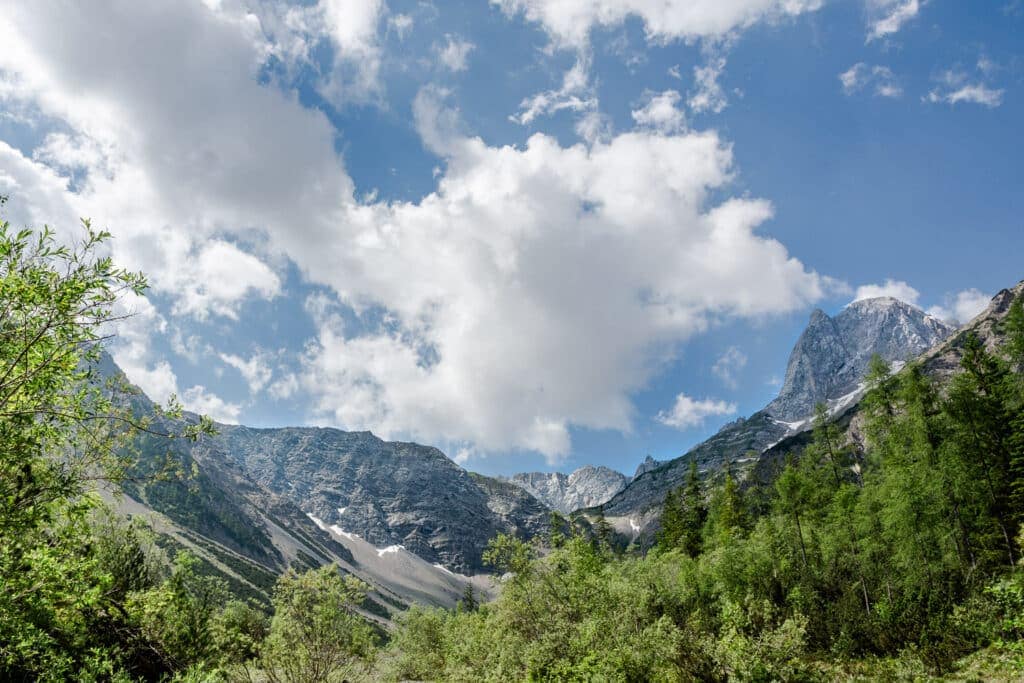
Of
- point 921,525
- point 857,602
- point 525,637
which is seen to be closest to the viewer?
point 525,637

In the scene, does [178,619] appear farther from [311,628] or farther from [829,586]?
[829,586]

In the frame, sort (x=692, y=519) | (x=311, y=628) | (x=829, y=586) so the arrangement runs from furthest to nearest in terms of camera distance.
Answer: (x=692, y=519) → (x=829, y=586) → (x=311, y=628)

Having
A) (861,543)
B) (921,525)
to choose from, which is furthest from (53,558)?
(861,543)

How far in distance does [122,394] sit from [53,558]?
13.2 feet

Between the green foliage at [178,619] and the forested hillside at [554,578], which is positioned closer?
the forested hillside at [554,578]

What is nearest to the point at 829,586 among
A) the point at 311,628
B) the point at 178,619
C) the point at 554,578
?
the point at 554,578

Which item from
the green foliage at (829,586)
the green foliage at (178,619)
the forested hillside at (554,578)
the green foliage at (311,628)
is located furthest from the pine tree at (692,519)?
the green foliage at (178,619)

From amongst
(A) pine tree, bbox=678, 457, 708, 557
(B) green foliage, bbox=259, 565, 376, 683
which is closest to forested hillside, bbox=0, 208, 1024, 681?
(B) green foliage, bbox=259, 565, 376, 683

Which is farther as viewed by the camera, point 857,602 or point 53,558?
point 857,602

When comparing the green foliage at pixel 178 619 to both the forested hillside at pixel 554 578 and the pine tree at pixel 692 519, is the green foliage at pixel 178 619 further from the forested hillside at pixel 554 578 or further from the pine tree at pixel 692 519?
the pine tree at pixel 692 519

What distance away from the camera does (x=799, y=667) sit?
52.0 ft

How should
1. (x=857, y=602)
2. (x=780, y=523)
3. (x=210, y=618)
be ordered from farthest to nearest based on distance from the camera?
(x=780, y=523), (x=857, y=602), (x=210, y=618)

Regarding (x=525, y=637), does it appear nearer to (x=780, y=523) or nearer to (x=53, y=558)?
(x=53, y=558)

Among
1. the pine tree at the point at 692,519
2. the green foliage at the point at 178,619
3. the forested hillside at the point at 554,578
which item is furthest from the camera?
the pine tree at the point at 692,519
